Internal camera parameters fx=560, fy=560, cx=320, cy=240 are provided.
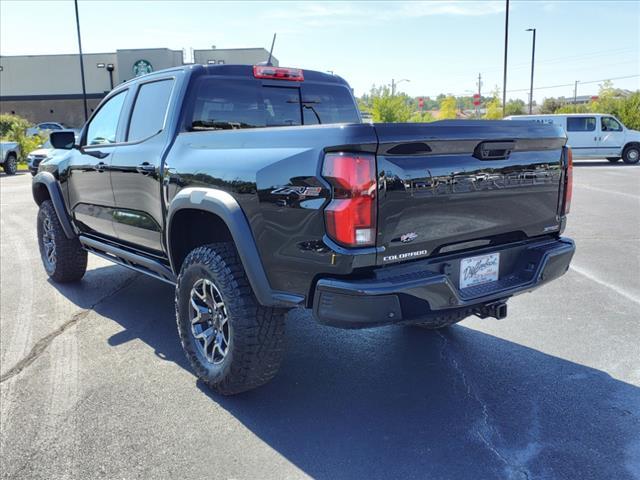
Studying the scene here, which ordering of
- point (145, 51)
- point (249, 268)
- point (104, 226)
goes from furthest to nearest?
point (145, 51) → point (104, 226) → point (249, 268)

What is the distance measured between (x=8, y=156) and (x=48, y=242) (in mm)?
15758

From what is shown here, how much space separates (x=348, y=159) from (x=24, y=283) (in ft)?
16.2

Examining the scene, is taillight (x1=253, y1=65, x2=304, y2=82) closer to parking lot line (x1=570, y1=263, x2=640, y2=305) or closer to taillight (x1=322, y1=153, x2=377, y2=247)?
taillight (x1=322, y1=153, x2=377, y2=247)

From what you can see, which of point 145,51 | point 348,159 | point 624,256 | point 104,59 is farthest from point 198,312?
point 104,59

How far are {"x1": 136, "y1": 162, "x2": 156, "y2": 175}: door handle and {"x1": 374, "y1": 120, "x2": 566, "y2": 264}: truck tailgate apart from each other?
1.96 m

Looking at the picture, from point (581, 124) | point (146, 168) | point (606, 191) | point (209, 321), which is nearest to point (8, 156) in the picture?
point (146, 168)

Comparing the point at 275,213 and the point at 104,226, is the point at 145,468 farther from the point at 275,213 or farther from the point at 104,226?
the point at 104,226

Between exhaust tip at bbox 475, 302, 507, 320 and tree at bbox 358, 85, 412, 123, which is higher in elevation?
tree at bbox 358, 85, 412, 123

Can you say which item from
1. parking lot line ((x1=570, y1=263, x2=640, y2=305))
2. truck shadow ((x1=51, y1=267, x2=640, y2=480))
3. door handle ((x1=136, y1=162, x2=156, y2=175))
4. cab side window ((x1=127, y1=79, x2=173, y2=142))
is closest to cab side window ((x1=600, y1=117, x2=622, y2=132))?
parking lot line ((x1=570, y1=263, x2=640, y2=305))

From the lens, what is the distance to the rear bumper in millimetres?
2607

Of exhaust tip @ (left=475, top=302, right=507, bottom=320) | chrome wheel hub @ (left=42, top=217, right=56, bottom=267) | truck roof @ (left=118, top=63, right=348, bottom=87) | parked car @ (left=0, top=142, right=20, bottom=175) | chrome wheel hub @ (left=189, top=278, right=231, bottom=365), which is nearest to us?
exhaust tip @ (left=475, top=302, right=507, bottom=320)

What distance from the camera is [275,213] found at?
9.40ft

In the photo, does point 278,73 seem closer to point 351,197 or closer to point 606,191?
point 351,197

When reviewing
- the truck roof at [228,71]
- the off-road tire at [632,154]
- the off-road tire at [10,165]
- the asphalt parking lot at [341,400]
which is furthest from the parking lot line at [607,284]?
the off-road tire at [10,165]
